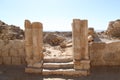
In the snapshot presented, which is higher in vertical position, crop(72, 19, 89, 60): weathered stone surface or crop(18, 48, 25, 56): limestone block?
crop(72, 19, 89, 60): weathered stone surface

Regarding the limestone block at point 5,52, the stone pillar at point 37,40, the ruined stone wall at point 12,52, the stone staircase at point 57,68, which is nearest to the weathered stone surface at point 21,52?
the ruined stone wall at point 12,52

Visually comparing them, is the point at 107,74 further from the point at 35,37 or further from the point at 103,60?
the point at 35,37

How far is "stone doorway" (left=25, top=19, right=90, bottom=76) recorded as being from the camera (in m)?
8.91

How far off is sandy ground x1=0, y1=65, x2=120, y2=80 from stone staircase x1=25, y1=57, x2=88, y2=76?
0.87 feet

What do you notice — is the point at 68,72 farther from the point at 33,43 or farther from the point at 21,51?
the point at 21,51

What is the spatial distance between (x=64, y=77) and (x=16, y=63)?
2.95 meters

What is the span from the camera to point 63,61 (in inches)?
382

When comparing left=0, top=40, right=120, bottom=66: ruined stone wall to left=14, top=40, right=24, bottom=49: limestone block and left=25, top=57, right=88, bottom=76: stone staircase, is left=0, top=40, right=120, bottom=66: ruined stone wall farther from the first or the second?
left=25, top=57, right=88, bottom=76: stone staircase

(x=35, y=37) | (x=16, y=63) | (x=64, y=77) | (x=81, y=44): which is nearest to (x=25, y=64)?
(x=16, y=63)

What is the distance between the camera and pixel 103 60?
9727 mm

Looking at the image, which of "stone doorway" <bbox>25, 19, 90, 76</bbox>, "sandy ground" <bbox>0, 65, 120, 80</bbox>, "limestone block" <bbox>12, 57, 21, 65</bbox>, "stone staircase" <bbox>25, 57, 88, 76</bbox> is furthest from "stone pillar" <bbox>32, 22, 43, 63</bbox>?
"limestone block" <bbox>12, 57, 21, 65</bbox>

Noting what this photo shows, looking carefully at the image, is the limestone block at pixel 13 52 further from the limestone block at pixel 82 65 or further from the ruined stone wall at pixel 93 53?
the limestone block at pixel 82 65

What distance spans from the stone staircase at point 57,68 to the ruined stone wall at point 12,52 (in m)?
1.13

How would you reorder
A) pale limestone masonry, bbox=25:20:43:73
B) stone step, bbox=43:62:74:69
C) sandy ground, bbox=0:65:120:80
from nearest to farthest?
sandy ground, bbox=0:65:120:80 < stone step, bbox=43:62:74:69 < pale limestone masonry, bbox=25:20:43:73
